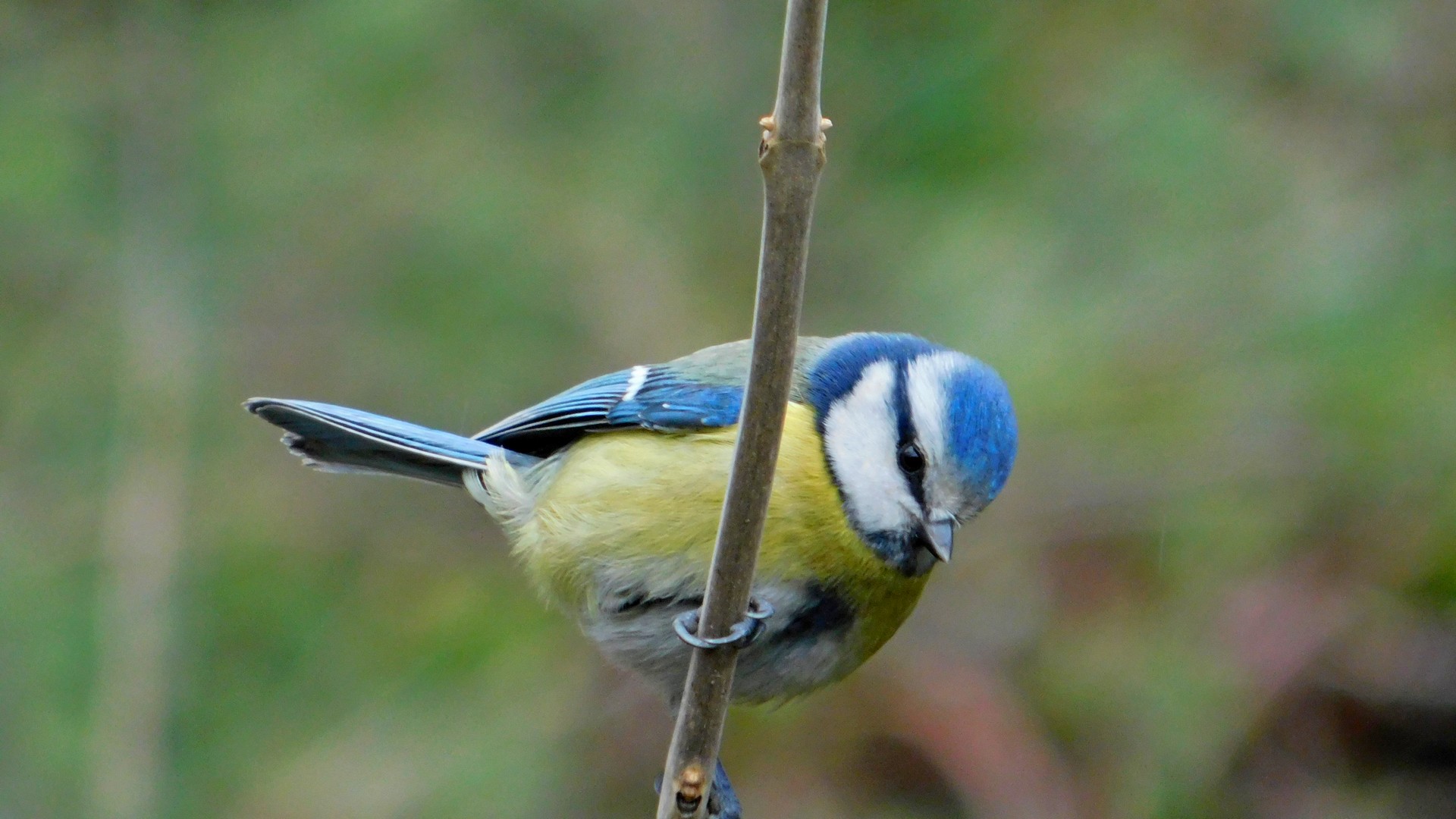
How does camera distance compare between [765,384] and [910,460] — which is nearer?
[765,384]

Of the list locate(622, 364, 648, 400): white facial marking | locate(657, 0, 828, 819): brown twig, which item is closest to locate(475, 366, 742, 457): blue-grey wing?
locate(622, 364, 648, 400): white facial marking

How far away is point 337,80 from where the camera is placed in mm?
4594

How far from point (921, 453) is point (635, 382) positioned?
0.58 m

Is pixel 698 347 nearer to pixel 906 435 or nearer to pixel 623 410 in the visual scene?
pixel 623 410

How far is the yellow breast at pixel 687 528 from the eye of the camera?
210cm

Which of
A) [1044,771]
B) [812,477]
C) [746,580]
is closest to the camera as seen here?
[746,580]

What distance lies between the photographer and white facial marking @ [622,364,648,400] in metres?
2.42

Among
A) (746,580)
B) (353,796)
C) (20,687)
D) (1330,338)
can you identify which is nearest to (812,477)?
(746,580)

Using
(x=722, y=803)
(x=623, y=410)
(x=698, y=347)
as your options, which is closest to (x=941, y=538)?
(x=623, y=410)

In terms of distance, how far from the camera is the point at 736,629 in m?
1.71

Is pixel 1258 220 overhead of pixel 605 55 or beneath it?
beneath

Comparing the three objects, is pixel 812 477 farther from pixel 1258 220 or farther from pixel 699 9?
pixel 699 9

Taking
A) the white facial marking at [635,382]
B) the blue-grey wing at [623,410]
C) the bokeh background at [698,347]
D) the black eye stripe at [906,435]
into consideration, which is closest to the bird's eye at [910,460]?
the black eye stripe at [906,435]

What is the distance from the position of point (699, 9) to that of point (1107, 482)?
226 cm
